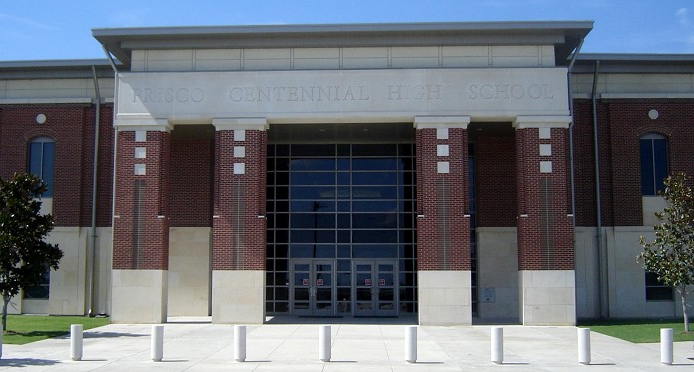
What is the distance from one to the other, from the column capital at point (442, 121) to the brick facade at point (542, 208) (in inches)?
84.7

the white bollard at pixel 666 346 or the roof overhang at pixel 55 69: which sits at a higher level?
the roof overhang at pixel 55 69

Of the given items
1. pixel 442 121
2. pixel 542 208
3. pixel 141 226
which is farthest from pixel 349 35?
pixel 141 226

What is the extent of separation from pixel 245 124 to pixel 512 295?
44.4 feet

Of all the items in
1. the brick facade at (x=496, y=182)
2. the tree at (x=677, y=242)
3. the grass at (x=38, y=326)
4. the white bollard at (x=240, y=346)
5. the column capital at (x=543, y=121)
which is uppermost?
the column capital at (x=543, y=121)

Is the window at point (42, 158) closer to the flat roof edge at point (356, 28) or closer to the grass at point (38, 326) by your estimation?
the grass at point (38, 326)

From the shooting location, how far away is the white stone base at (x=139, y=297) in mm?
28953

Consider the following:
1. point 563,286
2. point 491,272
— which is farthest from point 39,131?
point 563,286

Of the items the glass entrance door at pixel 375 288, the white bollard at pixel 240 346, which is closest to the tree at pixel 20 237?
the white bollard at pixel 240 346

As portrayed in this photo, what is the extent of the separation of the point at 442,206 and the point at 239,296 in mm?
8251

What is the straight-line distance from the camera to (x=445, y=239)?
28484 millimetres

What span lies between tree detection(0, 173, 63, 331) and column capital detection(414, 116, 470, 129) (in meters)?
13.5

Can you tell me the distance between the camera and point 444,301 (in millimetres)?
28219

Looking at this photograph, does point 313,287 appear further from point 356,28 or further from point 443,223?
point 356,28

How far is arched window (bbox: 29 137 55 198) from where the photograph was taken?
34.3 meters
